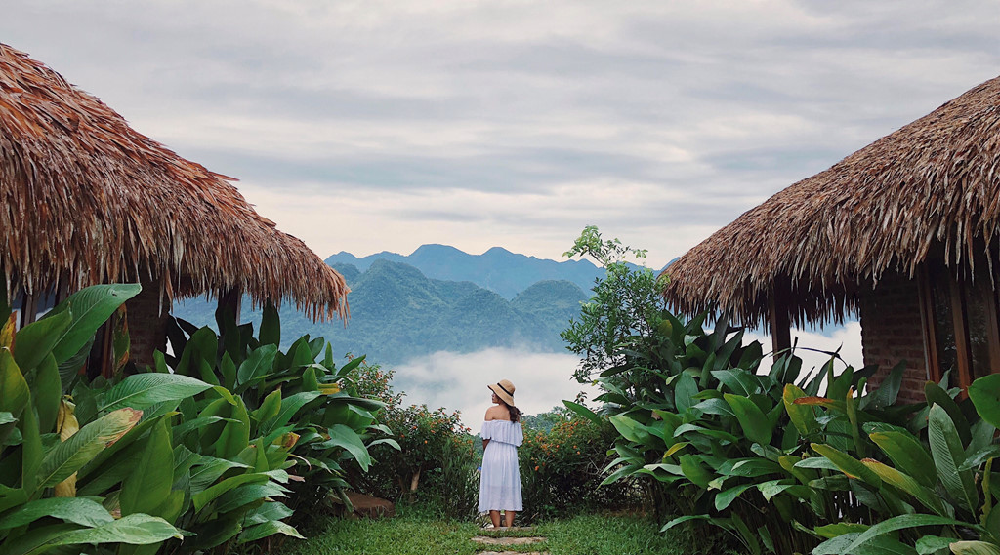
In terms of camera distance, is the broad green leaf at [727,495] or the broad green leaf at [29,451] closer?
the broad green leaf at [29,451]

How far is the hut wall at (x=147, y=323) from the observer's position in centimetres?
575

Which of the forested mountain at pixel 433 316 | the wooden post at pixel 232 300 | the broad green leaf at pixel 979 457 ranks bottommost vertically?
the broad green leaf at pixel 979 457

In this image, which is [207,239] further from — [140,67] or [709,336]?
[709,336]

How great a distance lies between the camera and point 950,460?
2799mm

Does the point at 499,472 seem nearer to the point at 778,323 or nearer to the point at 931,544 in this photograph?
the point at 778,323

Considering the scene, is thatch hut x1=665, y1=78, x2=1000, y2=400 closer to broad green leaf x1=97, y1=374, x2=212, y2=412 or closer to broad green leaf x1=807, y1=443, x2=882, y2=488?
broad green leaf x1=807, y1=443, x2=882, y2=488

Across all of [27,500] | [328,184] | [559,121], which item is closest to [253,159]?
[328,184]

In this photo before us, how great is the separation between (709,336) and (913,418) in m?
1.94

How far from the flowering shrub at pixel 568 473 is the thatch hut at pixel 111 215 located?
2.87 m

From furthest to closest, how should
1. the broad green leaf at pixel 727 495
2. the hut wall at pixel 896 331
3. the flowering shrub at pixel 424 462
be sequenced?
the flowering shrub at pixel 424 462 < the hut wall at pixel 896 331 < the broad green leaf at pixel 727 495

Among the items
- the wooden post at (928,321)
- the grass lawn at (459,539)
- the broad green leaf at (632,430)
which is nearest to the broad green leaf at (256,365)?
the grass lawn at (459,539)

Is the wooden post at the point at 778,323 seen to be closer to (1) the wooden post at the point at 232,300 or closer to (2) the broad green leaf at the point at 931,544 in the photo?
(2) the broad green leaf at the point at 931,544

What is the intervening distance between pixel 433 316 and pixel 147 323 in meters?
37.8

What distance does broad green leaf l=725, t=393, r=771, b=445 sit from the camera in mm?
4023
